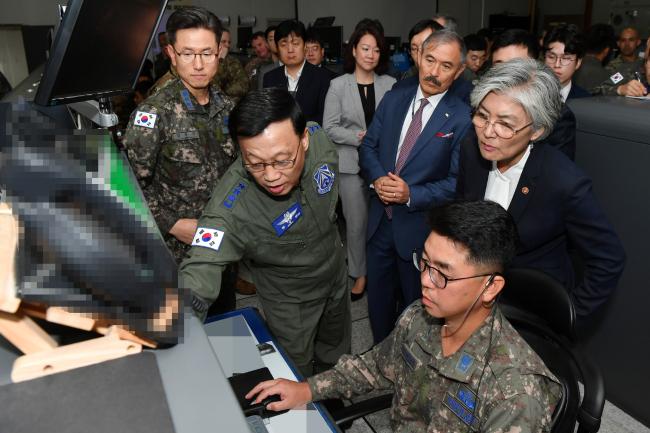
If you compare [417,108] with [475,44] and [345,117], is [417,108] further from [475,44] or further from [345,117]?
[475,44]

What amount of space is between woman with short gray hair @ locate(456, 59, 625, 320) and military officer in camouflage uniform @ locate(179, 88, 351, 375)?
570 mm

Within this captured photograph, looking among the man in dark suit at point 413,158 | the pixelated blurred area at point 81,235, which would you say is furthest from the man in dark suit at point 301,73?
the pixelated blurred area at point 81,235

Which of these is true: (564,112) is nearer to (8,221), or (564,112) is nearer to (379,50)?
(379,50)

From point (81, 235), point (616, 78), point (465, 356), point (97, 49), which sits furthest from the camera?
point (616, 78)

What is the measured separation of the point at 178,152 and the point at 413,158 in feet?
3.07

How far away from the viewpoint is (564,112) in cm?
170

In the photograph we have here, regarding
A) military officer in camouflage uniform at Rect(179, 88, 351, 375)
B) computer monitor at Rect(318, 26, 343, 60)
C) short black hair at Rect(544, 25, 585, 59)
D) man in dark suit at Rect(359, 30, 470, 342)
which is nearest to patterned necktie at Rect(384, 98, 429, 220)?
man in dark suit at Rect(359, 30, 470, 342)

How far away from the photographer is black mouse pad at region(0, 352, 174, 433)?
459 mm

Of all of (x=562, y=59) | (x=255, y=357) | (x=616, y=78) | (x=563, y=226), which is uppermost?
(x=562, y=59)

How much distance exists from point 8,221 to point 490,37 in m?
6.38

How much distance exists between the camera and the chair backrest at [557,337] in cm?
109

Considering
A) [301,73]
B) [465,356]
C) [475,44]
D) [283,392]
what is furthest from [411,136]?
[475,44]

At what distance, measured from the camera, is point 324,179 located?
5.26 feet

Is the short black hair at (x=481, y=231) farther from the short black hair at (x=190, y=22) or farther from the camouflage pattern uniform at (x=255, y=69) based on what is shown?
the camouflage pattern uniform at (x=255, y=69)
